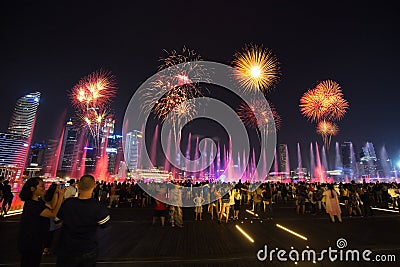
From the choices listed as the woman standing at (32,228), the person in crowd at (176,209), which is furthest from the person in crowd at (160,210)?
the woman standing at (32,228)

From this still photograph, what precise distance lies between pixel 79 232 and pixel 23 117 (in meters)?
81.7

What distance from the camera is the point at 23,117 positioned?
215ft

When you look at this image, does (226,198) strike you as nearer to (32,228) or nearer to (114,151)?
(32,228)

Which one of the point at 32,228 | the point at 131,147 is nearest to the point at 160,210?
the point at 32,228

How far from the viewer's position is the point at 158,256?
6145 millimetres

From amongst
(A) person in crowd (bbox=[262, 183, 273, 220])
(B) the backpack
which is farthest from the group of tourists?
(A) person in crowd (bbox=[262, 183, 273, 220])

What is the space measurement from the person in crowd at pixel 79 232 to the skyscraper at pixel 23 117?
65293mm

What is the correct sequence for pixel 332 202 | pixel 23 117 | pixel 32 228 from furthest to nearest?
pixel 23 117
pixel 332 202
pixel 32 228

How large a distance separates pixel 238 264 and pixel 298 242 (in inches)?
123

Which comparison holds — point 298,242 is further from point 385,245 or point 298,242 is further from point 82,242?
point 82,242

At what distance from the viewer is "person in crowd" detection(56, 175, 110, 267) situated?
286 cm

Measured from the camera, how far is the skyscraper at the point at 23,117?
188 ft

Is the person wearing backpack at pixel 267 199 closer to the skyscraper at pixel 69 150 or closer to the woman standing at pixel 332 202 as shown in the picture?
the woman standing at pixel 332 202

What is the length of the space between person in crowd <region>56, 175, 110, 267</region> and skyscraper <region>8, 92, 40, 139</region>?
65.3 m
